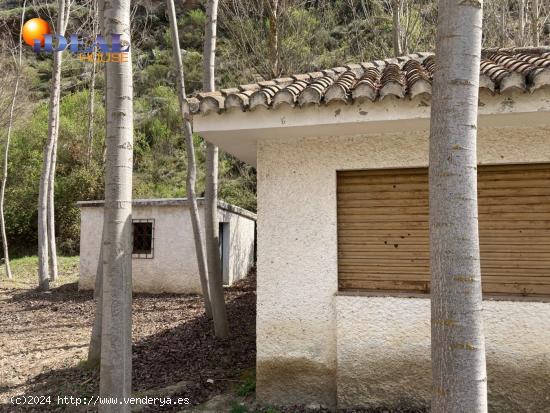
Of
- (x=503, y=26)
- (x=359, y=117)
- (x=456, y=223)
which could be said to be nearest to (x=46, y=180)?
(x=359, y=117)

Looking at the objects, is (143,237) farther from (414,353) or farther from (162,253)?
(414,353)

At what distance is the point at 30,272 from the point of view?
17422 millimetres

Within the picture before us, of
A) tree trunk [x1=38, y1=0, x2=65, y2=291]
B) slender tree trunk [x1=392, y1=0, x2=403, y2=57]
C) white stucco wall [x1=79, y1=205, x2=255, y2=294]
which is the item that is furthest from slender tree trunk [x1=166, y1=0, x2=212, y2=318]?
tree trunk [x1=38, y1=0, x2=65, y2=291]

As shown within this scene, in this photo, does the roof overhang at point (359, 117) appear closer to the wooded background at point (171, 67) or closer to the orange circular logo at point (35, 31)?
the wooded background at point (171, 67)

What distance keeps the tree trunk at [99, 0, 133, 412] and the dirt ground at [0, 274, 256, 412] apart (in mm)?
1876

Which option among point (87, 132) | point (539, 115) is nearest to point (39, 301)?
point (539, 115)

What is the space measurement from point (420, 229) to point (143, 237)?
10.1 m

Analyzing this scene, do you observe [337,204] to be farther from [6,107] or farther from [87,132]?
[87,132]

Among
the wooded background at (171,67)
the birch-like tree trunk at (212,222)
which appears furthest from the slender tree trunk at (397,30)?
the birch-like tree trunk at (212,222)

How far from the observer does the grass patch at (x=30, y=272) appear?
14805 millimetres

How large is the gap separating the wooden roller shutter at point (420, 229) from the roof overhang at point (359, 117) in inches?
19.1

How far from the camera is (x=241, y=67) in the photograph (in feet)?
51.2

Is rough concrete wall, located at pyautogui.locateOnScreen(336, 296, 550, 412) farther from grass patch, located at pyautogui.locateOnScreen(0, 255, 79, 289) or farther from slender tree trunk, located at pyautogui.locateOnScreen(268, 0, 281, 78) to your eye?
grass patch, located at pyautogui.locateOnScreen(0, 255, 79, 289)

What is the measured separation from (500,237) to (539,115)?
1.13 metres
